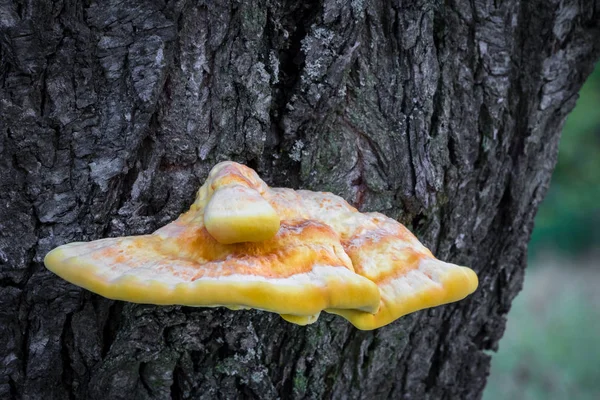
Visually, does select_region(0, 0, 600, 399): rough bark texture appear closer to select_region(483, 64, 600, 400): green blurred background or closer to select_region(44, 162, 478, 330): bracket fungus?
select_region(44, 162, 478, 330): bracket fungus

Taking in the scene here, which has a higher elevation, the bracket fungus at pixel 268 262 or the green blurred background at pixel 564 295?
the bracket fungus at pixel 268 262

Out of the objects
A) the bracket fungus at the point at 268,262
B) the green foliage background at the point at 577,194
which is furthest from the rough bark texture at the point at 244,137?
the green foliage background at the point at 577,194

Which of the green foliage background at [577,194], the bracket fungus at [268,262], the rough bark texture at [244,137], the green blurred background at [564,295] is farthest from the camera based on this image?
the green foliage background at [577,194]

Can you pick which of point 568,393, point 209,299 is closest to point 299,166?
point 209,299

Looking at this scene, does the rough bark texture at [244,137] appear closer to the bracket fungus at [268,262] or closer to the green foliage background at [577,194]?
the bracket fungus at [268,262]

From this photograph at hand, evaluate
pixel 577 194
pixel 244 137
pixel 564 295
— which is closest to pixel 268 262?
pixel 244 137

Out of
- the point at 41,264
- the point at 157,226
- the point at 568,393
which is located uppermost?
the point at 157,226

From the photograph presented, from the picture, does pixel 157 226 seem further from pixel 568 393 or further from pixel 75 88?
pixel 568 393
